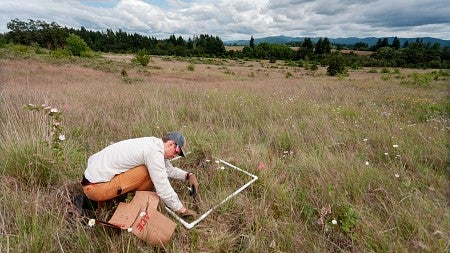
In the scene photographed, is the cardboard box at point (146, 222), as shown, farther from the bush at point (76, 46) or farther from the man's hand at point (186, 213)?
the bush at point (76, 46)

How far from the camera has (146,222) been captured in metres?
1.94

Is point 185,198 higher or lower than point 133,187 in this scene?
lower

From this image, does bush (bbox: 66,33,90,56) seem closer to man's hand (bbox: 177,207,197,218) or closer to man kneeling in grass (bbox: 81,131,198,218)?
man kneeling in grass (bbox: 81,131,198,218)

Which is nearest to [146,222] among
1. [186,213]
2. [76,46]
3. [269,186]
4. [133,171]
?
[186,213]

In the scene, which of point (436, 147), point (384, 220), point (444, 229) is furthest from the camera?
point (436, 147)

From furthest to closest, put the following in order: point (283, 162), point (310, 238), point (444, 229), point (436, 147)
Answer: point (436, 147) < point (283, 162) < point (310, 238) < point (444, 229)

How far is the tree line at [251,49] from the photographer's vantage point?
46.4 meters

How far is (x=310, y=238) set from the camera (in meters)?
1.99

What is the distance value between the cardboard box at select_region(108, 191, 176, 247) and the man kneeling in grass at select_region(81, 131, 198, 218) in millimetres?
191

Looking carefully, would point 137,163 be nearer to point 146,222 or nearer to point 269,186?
point 146,222

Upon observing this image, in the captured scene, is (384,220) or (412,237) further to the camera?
(384,220)

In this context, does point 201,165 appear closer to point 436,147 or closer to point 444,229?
point 444,229

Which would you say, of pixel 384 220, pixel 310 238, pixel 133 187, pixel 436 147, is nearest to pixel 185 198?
pixel 133 187

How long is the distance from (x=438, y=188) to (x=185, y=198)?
9.38ft
